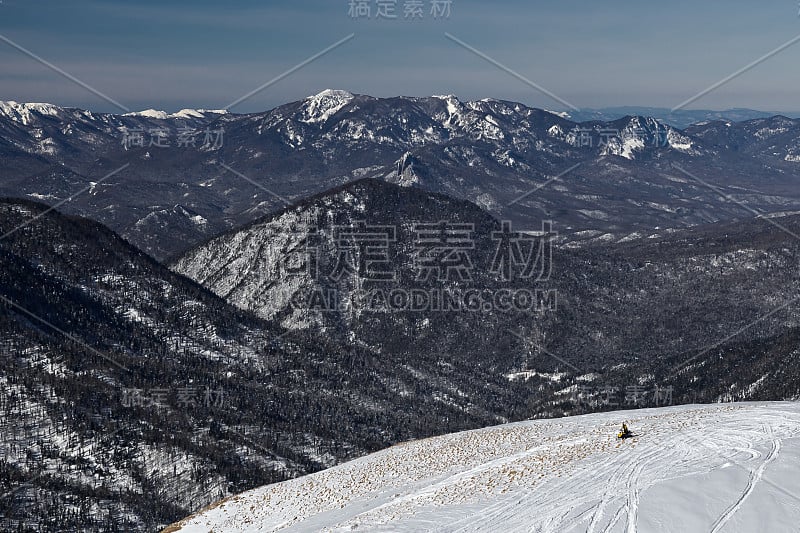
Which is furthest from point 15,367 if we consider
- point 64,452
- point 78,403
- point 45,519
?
→ point 45,519

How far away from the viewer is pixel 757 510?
4259 centimetres

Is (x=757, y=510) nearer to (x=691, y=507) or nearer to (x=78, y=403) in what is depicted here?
(x=691, y=507)

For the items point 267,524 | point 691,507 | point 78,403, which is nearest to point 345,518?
point 267,524

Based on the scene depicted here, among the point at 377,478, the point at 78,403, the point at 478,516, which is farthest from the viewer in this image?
the point at 78,403

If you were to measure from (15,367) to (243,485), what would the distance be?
74190 mm

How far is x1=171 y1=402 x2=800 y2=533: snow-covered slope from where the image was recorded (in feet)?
144

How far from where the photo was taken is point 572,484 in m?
53.0

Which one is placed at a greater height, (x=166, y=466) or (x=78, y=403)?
(x=78, y=403)

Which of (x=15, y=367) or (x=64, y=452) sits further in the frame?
(x=15, y=367)

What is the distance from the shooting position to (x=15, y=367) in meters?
187

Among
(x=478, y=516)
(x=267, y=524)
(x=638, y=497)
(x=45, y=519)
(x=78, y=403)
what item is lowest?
(x=45, y=519)

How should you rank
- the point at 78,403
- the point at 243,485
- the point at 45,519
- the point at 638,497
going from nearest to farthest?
the point at 638,497 < the point at 45,519 < the point at 243,485 < the point at 78,403

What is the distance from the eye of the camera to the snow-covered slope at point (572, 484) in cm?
4397

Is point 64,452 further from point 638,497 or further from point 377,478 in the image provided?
point 638,497
